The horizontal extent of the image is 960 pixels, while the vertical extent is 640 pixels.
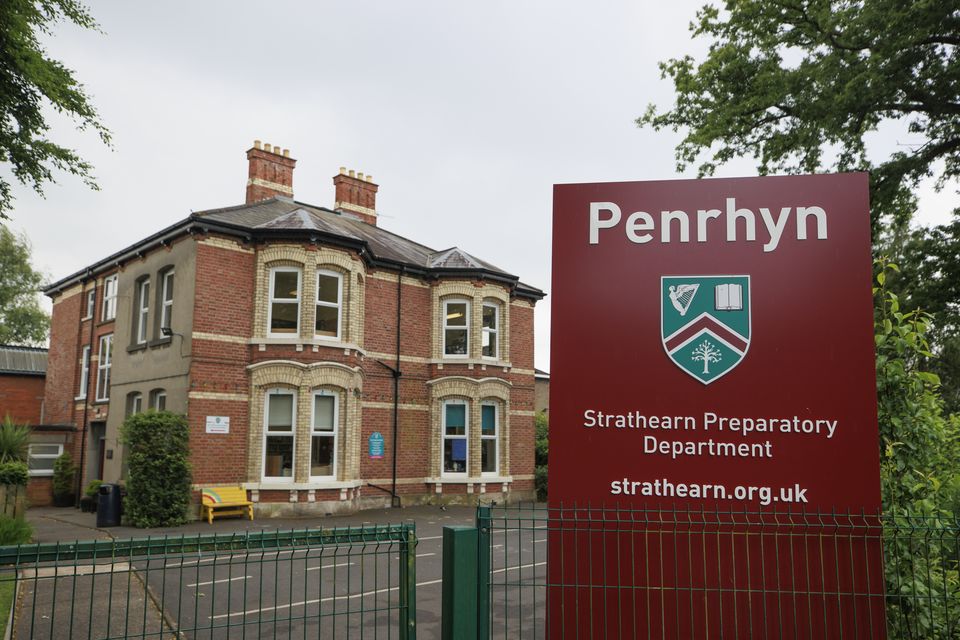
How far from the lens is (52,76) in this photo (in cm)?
1120

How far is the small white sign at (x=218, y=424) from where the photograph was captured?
16828 millimetres

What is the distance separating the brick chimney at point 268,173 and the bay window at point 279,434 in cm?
714

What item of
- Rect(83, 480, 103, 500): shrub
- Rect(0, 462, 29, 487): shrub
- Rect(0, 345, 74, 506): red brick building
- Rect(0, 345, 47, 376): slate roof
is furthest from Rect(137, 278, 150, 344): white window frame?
Rect(0, 345, 47, 376): slate roof

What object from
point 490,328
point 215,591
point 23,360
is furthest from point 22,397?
point 215,591

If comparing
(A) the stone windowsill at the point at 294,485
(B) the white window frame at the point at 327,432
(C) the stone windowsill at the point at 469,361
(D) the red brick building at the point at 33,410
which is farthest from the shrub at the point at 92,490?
(C) the stone windowsill at the point at 469,361

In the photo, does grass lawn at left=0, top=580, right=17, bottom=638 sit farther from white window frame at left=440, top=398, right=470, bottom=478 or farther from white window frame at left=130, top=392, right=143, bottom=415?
white window frame at left=440, top=398, right=470, bottom=478

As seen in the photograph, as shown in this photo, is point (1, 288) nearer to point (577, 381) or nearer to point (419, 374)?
point (419, 374)

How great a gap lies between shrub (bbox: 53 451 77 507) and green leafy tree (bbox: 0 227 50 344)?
24902 millimetres

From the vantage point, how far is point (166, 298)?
1891 centimetres

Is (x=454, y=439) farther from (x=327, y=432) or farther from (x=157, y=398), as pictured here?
(x=157, y=398)

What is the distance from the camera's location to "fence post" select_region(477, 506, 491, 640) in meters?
4.29

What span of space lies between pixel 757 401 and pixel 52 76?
11212 millimetres

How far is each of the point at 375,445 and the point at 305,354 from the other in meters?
3.61

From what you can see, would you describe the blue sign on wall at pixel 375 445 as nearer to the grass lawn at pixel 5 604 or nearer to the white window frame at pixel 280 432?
the white window frame at pixel 280 432
